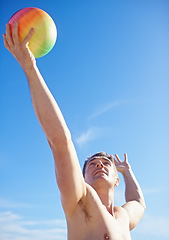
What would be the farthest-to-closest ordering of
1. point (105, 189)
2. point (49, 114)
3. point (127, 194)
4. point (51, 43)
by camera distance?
point (127, 194) < point (105, 189) < point (51, 43) < point (49, 114)

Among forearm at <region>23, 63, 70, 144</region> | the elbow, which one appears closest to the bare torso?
the elbow

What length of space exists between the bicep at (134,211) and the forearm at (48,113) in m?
2.77

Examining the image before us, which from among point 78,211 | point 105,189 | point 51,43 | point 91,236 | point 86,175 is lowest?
point 91,236

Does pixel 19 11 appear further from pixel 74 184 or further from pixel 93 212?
pixel 93 212

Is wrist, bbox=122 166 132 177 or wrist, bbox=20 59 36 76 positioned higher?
wrist, bbox=122 166 132 177

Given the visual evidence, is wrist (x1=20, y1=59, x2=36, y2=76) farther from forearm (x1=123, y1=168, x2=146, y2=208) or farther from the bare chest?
forearm (x1=123, y1=168, x2=146, y2=208)

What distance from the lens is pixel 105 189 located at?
A: 404 cm

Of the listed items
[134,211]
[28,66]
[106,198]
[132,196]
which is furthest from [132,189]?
[28,66]

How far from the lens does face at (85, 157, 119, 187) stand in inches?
160

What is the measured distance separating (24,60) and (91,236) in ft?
7.95

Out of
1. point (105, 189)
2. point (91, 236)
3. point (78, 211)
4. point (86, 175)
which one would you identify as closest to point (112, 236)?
point (91, 236)

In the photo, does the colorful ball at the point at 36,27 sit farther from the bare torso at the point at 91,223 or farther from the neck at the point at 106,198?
the neck at the point at 106,198

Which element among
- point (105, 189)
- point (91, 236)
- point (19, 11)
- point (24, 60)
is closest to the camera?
point (24, 60)

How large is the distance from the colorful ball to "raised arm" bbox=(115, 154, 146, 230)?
3.47 m
